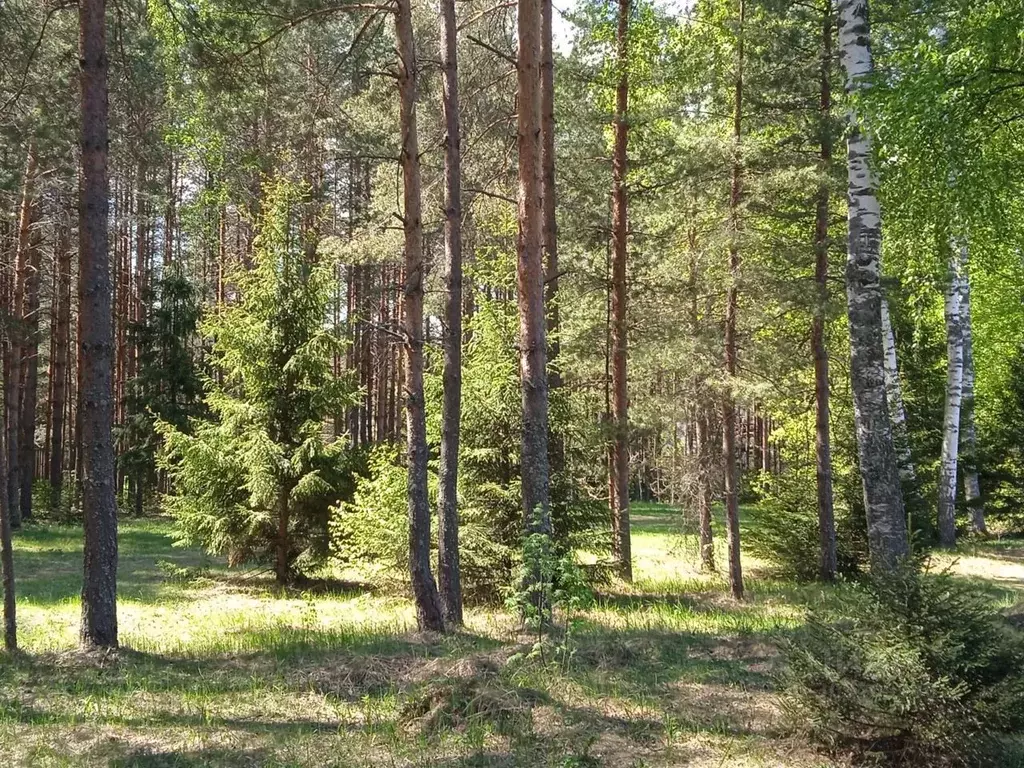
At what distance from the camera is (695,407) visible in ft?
49.6

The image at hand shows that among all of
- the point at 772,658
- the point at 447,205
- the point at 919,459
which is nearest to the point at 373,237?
the point at 447,205

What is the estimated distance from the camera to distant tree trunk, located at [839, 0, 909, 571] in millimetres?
7254

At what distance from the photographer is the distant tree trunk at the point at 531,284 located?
974 centimetres

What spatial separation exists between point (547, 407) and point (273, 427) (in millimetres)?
6142

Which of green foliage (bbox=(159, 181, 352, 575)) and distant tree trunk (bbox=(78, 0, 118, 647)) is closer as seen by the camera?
distant tree trunk (bbox=(78, 0, 118, 647))

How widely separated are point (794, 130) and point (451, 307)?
27.6 ft

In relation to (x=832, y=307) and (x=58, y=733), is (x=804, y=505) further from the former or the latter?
(x=58, y=733)

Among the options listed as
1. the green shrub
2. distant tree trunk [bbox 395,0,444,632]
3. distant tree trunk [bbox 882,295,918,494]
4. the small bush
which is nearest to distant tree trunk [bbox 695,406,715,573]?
the green shrub

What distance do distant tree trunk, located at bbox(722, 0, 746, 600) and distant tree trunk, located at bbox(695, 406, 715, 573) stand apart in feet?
3.95

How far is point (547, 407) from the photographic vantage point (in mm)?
10047

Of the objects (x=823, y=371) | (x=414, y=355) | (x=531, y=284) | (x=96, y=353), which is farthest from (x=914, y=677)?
(x=823, y=371)

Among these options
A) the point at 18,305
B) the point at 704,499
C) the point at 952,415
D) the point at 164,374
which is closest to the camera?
the point at 704,499

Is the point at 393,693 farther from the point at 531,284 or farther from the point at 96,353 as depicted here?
the point at 531,284

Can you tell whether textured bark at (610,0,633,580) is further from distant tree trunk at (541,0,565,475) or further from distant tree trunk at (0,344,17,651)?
distant tree trunk at (0,344,17,651)
